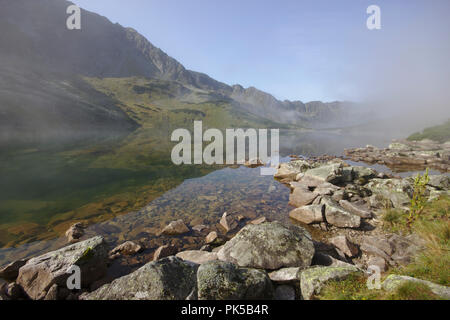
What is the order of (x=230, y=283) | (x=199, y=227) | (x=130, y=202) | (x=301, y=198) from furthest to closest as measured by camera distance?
(x=130, y=202) → (x=301, y=198) → (x=199, y=227) → (x=230, y=283)

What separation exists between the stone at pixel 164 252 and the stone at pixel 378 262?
307 inches

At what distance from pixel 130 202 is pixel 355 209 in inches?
588

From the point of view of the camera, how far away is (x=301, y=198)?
1323 cm

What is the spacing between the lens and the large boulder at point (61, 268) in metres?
5.55

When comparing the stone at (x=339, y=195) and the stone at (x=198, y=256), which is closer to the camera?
the stone at (x=198, y=256)

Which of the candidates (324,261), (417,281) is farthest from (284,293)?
(417,281)

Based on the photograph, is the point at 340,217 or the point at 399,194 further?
the point at 399,194

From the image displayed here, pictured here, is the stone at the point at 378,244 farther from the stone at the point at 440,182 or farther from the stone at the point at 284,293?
the stone at the point at 440,182

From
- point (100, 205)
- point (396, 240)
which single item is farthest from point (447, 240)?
point (100, 205)

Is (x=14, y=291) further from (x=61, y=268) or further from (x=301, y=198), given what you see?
(x=301, y=198)

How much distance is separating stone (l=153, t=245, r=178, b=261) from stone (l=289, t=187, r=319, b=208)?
887 centimetres

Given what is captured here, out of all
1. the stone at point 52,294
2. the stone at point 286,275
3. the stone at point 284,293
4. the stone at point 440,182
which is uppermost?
the stone at point 440,182

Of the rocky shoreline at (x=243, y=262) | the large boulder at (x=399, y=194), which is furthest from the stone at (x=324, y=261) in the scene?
the large boulder at (x=399, y=194)

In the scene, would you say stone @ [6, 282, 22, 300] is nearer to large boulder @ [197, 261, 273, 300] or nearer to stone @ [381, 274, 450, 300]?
large boulder @ [197, 261, 273, 300]
